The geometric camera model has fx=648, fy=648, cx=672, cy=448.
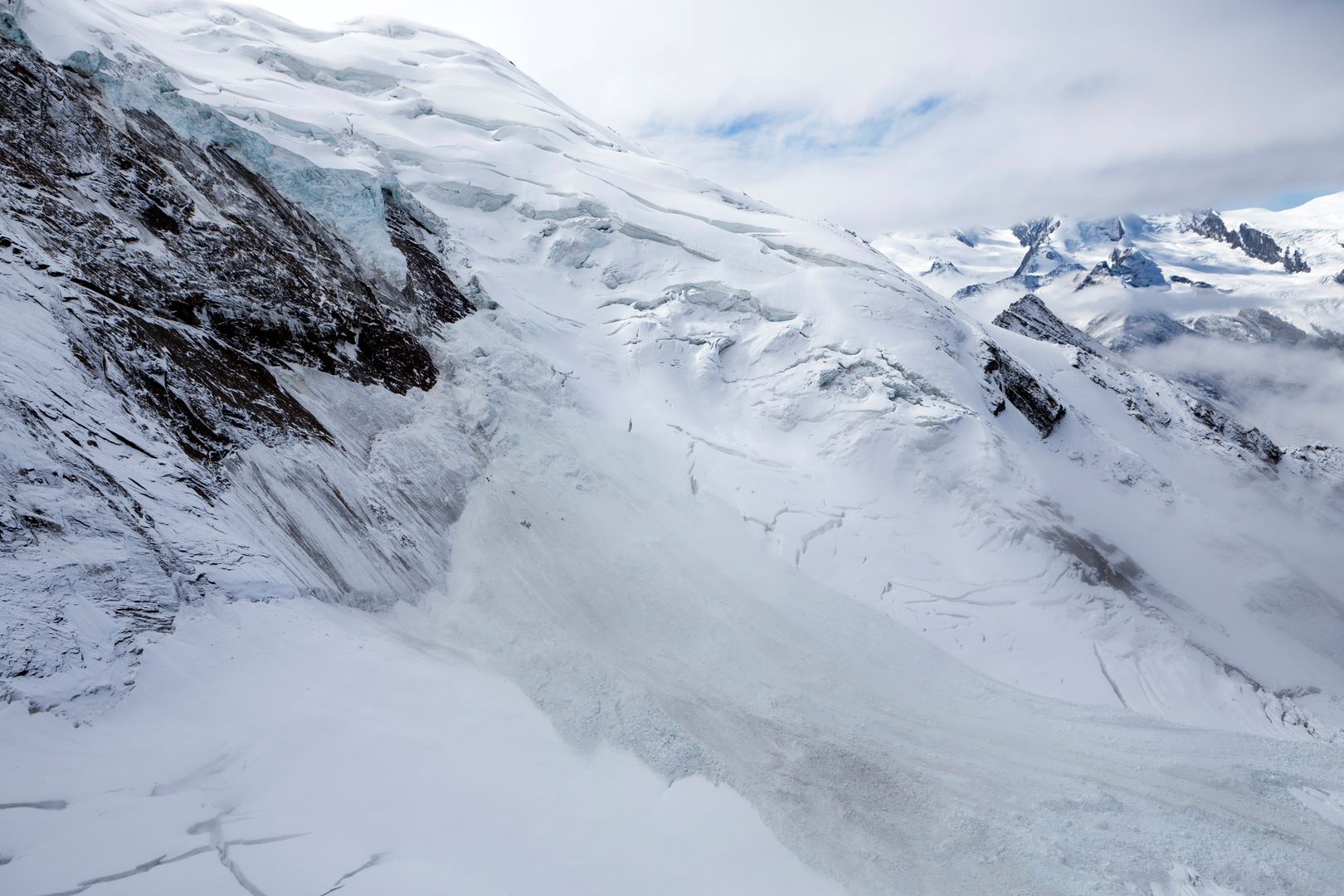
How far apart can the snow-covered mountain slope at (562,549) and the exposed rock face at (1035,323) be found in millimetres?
21269

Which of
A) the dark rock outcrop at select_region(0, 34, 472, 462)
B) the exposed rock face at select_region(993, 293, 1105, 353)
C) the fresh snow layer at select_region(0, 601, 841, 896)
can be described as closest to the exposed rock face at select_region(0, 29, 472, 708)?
the dark rock outcrop at select_region(0, 34, 472, 462)

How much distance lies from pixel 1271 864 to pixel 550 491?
15881 mm

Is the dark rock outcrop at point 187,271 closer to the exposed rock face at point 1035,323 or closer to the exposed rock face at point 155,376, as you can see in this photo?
the exposed rock face at point 155,376

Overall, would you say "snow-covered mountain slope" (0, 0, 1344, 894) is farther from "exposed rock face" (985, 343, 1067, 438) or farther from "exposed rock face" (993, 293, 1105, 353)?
"exposed rock face" (993, 293, 1105, 353)

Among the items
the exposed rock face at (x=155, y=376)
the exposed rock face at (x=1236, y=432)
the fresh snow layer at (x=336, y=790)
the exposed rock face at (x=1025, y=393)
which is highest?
the exposed rock face at (x=155, y=376)

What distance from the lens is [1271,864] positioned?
11188 millimetres

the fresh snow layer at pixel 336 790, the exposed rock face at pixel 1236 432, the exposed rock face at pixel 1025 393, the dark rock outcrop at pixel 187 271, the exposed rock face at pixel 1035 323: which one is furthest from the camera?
the exposed rock face at pixel 1035 323

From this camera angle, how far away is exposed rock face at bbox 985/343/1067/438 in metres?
23.5

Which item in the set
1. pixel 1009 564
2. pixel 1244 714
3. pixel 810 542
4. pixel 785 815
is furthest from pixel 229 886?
pixel 1244 714

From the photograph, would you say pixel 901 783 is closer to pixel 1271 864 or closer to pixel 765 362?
pixel 1271 864

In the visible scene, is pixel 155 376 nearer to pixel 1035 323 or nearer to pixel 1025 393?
pixel 1025 393

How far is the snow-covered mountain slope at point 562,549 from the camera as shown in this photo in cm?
855

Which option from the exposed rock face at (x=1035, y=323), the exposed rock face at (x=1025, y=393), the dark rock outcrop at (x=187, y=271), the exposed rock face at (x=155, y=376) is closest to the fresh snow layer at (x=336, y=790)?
the exposed rock face at (x=155, y=376)

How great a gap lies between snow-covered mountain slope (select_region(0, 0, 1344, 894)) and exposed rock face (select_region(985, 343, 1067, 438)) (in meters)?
0.21
